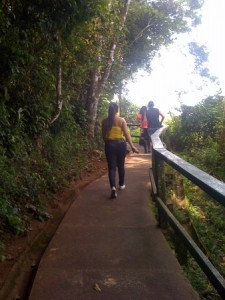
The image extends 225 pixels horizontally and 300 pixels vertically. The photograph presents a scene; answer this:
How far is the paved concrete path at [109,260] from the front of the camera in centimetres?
296

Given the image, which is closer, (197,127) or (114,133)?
(114,133)

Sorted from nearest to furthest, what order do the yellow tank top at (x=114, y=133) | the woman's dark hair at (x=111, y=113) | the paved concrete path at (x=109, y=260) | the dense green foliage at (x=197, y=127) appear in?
the paved concrete path at (x=109, y=260), the woman's dark hair at (x=111, y=113), the yellow tank top at (x=114, y=133), the dense green foliage at (x=197, y=127)

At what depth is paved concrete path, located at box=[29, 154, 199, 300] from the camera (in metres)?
2.96

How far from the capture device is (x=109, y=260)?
3.60m

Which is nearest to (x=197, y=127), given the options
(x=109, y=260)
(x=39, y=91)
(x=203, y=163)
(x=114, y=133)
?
(x=203, y=163)

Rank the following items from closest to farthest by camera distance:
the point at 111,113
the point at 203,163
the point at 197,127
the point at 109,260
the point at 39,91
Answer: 1. the point at 109,260
2. the point at 111,113
3. the point at 39,91
4. the point at 203,163
5. the point at 197,127

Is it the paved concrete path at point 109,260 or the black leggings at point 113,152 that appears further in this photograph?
the black leggings at point 113,152

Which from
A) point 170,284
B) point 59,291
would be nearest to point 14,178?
point 59,291

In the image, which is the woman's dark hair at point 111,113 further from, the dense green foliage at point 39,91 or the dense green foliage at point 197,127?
the dense green foliage at point 197,127

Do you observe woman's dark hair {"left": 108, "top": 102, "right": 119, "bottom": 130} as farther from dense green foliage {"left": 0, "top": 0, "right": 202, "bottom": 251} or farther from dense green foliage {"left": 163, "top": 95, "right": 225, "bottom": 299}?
dense green foliage {"left": 163, "top": 95, "right": 225, "bottom": 299}

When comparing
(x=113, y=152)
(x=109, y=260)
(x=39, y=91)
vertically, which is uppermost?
(x=39, y=91)

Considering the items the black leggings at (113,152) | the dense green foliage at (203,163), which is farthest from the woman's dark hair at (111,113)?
the dense green foliage at (203,163)

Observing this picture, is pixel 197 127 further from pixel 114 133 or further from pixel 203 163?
pixel 114 133

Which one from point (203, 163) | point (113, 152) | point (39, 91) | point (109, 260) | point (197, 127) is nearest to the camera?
point (109, 260)
